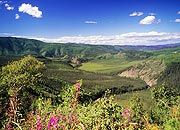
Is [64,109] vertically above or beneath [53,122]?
beneath

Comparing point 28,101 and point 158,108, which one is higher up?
point 28,101

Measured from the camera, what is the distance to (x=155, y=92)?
11406 cm

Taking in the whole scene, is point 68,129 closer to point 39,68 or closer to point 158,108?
point 39,68

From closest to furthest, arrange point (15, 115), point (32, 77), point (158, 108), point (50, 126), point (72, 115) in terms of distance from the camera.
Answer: point (15, 115), point (50, 126), point (72, 115), point (32, 77), point (158, 108)

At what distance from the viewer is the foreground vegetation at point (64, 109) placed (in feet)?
23.9

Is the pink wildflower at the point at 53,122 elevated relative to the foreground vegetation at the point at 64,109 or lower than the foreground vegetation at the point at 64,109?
elevated

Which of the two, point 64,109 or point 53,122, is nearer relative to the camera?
point 53,122

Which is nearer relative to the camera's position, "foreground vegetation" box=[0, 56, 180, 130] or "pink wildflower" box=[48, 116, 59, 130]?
"pink wildflower" box=[48, 116, 59, 130]

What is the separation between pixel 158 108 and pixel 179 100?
700 cm

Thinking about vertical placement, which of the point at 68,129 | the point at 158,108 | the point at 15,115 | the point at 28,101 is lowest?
the point at 158,108

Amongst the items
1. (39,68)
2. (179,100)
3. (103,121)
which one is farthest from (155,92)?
(103,121)

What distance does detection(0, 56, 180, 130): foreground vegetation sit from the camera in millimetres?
7270

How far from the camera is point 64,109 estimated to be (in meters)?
14.5

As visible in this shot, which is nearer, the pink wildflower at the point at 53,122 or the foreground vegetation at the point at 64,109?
the pink wildflower at the point at 53,122
